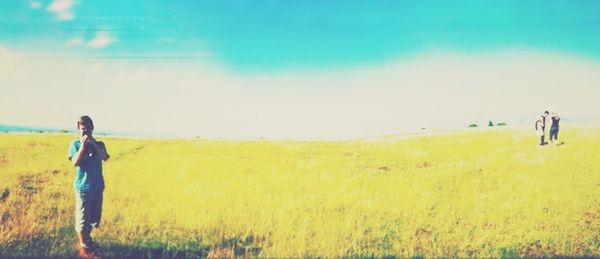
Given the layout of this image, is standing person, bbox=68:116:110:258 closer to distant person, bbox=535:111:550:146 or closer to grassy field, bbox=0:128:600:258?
grassy field, bbox=0:128:600:258

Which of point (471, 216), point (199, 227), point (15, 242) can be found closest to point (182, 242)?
point (199, 227)

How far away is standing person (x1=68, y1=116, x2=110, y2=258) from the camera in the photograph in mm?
8641

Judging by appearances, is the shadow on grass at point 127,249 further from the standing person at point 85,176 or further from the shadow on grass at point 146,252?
the standing person at point 85,176

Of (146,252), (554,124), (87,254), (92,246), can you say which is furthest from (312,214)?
(554,124)

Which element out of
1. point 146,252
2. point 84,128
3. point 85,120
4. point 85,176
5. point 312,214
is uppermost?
point 85,120

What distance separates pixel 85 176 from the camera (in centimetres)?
882

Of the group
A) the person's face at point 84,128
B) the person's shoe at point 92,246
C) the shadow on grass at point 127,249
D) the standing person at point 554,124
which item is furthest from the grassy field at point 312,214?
the standing person at point 554,124

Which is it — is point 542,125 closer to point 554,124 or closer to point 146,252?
point 554,124

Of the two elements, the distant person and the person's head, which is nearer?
the person's head

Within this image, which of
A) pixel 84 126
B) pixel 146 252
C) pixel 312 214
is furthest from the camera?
pixel 312 214

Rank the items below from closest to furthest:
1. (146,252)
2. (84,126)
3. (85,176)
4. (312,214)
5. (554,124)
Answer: (84,126), (85,176), (146,252), (312,214), (554,124)

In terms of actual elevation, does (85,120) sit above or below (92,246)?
above

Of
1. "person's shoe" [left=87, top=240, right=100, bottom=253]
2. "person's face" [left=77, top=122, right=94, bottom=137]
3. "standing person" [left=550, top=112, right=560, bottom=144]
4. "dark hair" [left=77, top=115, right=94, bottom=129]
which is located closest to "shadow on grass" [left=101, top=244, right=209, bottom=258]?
"person's shoe" [left=87, top=240, right=100, bottom=253]

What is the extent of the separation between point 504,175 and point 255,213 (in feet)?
52.7
